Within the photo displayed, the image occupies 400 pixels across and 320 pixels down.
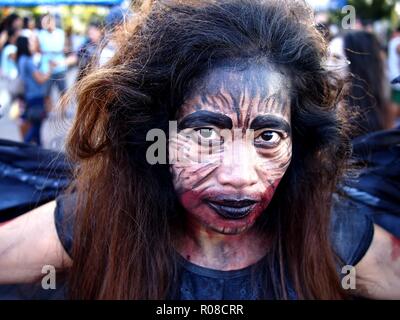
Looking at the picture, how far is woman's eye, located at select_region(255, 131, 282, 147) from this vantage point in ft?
3.23

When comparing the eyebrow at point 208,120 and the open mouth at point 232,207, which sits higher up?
the eyebrow at point 208,120

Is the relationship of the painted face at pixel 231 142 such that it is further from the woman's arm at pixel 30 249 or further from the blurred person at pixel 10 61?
the blurred person at pixel 10 61

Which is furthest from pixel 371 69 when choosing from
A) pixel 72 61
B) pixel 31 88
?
pixel 72 61

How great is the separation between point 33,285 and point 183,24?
662 mm

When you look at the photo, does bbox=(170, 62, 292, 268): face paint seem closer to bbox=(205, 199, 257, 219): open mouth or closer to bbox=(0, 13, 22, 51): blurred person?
bbox=(205, 199, 257, 219): open mouth

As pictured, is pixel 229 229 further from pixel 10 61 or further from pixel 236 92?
pixel 10 61

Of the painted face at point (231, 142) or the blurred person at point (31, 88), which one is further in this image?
the blurred person at point (31, 88)

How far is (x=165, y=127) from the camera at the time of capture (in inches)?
40.1

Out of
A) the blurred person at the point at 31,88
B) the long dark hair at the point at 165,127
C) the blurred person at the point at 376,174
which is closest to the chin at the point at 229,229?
the long dark hair at the point at 165,127

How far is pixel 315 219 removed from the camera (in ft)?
3.69

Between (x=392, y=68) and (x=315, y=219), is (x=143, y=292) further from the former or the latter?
(x=392, y=68)

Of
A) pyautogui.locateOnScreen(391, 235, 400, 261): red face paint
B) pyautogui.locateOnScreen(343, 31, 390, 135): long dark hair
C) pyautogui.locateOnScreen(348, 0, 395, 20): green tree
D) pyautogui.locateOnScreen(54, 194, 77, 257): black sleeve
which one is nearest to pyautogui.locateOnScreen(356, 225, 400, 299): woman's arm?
pyautogui.locateOnScreen(391, 235, 400, 261): red face paint

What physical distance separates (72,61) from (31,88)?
1118mm

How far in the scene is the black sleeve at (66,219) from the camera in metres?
1.12
